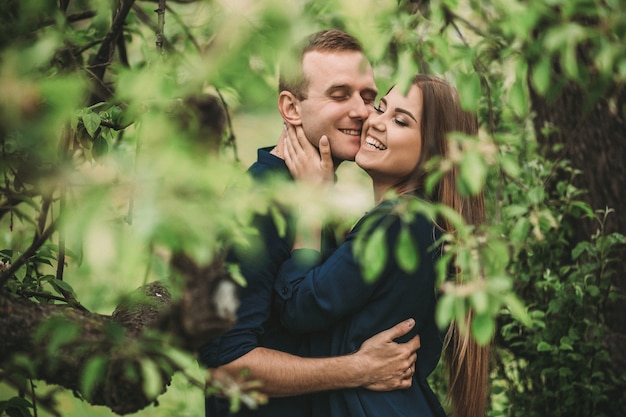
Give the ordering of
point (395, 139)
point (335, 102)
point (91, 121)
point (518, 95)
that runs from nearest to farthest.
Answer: point (518, 95), point (91, 121), point (395, 139), point (335, 102)

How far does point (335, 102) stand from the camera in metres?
2.81

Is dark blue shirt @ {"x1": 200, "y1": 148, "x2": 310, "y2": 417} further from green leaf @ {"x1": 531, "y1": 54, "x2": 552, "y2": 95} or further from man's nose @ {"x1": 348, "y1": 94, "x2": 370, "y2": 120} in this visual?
green leaf @ {"x1": 531, "y1": 54, "x2": 552, "y2": 95}

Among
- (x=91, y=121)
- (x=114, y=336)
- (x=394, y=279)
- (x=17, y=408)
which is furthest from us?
(x=394, y=279)

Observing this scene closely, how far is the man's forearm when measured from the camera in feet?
7.98

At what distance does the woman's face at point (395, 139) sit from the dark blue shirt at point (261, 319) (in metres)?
0.31

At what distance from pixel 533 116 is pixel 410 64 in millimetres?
2341

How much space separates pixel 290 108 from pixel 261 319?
0.84m

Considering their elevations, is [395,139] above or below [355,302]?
above

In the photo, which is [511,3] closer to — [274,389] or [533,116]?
[274,389]

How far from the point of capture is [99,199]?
124cm

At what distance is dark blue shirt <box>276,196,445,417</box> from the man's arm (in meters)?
0.05

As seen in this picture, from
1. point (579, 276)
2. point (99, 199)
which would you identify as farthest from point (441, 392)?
point (99, 199)

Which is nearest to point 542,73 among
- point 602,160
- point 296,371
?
point 296,371

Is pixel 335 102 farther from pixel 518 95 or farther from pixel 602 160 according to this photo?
pixel 602 160
